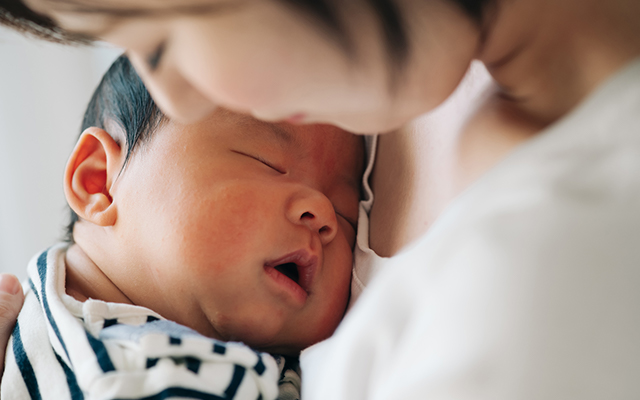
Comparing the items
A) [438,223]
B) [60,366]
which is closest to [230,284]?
[60,366]

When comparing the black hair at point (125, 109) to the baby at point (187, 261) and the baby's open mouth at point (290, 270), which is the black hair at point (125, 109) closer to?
the baby at point (187, 261)

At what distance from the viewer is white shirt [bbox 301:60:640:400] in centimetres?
32

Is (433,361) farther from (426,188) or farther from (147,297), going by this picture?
(147,297)

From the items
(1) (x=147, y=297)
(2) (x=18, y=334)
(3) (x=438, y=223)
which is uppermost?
(3) (x=438, y=223)

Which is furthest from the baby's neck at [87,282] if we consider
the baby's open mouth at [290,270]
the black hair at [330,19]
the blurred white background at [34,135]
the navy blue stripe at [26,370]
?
the blurred white background at [34,135]

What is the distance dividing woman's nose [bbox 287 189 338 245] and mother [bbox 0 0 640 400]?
11.3 inches

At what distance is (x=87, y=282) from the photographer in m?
0.79

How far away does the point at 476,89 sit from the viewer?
62 centimetres

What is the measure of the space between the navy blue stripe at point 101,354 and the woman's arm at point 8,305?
0.21 metres

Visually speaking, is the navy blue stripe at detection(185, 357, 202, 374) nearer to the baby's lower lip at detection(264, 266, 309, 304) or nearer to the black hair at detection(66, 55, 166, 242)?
the baby's lower lip at detection(264, 266, 309, 304)

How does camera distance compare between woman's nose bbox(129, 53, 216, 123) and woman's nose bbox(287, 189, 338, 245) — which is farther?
woman's nose bbox(287, 189, 338, 245)

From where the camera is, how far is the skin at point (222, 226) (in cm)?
67

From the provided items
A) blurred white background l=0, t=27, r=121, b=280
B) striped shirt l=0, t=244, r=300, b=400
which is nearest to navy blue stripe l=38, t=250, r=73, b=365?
striped shirt l=0, t=244, r=300, b=400

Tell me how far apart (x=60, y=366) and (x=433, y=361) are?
A: 0.49 m
